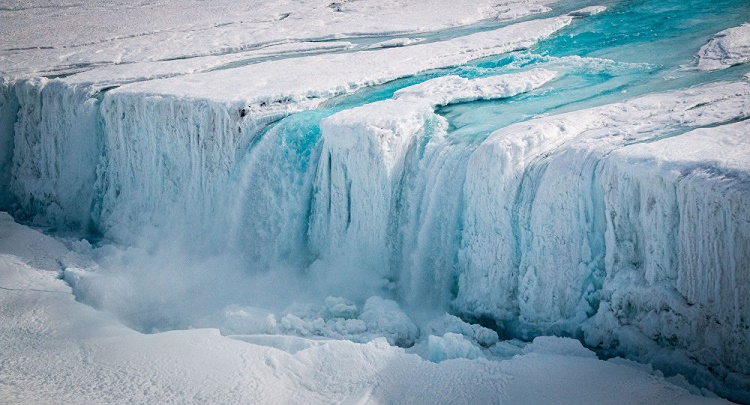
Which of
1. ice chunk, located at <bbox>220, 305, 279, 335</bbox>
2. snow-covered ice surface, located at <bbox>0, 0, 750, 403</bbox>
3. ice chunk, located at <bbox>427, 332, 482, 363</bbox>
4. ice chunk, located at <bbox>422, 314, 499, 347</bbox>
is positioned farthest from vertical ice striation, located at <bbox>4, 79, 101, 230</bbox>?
ice chunk, located at <bbox>427, 332, 482, 363</bbox>

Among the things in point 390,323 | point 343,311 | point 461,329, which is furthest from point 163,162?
point 461,329

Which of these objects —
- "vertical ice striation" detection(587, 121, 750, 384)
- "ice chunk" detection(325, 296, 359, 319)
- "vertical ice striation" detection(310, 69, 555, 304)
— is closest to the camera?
"vertical ice striation" detection(587, 121, 750, 384)

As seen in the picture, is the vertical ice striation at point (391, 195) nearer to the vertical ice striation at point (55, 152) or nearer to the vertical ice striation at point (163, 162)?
the vertical ice striation at point (163, 162)

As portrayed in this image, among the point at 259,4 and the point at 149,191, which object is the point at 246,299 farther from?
the point at 259,4

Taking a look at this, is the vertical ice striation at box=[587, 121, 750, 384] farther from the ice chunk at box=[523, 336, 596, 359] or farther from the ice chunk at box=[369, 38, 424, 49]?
the ice chunk at box=[369, 38, 424, 49]

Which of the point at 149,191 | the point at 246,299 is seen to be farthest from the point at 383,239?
the point at 149,191
